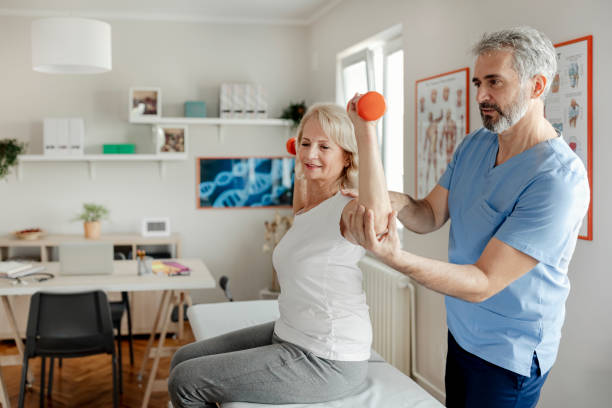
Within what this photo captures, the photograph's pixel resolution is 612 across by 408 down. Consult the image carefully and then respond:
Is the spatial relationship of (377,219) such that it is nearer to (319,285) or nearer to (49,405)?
(319,285)

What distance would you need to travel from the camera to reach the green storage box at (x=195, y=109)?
4.91 metres

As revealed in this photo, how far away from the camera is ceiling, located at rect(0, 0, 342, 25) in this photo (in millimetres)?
4602

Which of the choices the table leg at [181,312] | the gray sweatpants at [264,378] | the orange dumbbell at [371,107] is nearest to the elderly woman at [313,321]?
the gray sweatpants at [264,378]

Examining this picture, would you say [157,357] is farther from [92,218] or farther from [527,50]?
[527,50]

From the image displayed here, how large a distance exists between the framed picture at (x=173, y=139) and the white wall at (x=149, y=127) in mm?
242

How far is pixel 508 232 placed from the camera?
1315 millimetres

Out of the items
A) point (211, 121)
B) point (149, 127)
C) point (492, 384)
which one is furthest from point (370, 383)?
point (149, 127)

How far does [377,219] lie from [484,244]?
52cm

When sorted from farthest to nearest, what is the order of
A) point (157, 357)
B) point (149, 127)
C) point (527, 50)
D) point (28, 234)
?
point (149, 127), point (28, 234), point (157, 357), point (527, 50)

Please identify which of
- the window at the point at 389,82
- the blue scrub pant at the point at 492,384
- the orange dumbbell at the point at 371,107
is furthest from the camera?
the window at the point at 389,82

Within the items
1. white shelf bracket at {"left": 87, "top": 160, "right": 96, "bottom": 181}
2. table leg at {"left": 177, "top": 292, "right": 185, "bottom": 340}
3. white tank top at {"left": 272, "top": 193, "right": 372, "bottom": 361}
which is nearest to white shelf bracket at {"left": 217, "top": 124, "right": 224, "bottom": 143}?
white shelf bracket at {"left": 87, "top": 160, "right": 96, "bottom": 181}

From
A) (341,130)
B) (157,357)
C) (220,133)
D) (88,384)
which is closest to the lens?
(341,130)

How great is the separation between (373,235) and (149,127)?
167 inches

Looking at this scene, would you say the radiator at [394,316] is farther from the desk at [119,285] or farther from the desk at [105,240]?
the desk at [105,240]
